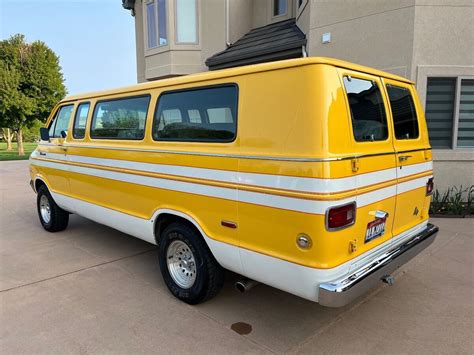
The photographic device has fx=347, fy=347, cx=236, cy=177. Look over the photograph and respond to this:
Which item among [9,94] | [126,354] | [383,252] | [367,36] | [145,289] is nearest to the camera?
[126,354]

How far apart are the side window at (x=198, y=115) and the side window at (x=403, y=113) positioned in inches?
61.3

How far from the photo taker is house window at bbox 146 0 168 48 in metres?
12.8

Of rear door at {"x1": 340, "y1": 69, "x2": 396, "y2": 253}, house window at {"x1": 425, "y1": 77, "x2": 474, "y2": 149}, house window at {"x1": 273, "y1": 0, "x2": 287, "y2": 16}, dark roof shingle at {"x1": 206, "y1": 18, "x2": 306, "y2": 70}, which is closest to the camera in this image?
rear door at {"x1": 340, "y1": 69, "x2": 396, "y2": 253}

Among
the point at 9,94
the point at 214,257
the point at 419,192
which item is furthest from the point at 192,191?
the point at 9,94

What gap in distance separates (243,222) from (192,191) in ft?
2.13

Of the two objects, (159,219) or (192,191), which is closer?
(192,191)

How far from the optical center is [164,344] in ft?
9.46

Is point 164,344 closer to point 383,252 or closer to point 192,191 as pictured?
point 192,191

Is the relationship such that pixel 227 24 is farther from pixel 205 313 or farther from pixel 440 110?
pixel 205 313

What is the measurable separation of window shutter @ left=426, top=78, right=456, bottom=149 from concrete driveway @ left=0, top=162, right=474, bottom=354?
10.1 ft

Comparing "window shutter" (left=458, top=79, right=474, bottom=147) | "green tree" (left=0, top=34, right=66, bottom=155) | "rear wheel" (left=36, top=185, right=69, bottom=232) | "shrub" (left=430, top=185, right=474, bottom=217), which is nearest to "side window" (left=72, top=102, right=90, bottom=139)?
"rear wheel" (left=36, top=185, right=69, bottom=232)

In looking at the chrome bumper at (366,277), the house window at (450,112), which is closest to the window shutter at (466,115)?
the house window at (450,112)

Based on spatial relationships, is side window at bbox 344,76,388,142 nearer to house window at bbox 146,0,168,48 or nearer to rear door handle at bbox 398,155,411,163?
rear door handle at bbox 398,155,411,163

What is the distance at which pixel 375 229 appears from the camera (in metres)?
2.90
